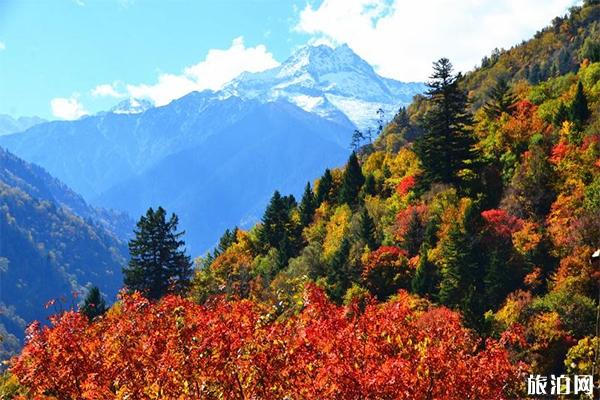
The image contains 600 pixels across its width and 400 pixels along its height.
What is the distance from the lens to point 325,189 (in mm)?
77188

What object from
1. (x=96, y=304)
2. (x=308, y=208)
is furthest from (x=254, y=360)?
(x=308, y=208)

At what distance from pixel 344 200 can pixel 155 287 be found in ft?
75.7

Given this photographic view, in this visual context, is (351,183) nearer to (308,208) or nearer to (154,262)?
(308,208)

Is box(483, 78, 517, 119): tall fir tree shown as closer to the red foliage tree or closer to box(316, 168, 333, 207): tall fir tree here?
the red foliage tree

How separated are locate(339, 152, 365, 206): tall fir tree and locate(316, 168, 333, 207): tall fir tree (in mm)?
4472

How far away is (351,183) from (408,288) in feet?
79.5

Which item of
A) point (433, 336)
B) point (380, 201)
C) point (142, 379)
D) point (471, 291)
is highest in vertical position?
point (380, 201)

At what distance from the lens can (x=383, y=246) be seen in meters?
53.5

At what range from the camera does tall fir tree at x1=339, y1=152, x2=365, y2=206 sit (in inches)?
2813

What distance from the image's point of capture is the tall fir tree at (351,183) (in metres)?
71.4

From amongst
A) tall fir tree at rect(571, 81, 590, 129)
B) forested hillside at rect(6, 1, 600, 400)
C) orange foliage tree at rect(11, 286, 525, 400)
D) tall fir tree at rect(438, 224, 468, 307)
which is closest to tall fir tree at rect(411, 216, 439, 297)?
forested hillside at rect(6, 1, 600, 400)

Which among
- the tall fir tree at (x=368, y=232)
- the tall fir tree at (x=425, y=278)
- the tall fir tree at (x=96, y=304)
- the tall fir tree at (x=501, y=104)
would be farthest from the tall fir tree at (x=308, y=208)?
the tall fir tree at (x=425, y=278)

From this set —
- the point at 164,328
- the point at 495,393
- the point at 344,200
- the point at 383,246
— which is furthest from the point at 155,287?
the point at 495,393

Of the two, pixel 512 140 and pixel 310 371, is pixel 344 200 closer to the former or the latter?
pixel 512 140
